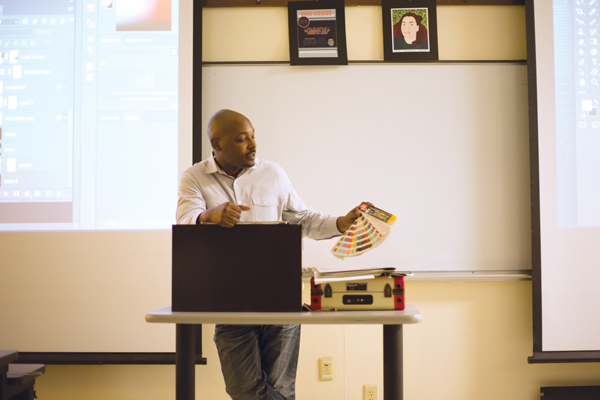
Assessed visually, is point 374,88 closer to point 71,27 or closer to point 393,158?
point 393,158

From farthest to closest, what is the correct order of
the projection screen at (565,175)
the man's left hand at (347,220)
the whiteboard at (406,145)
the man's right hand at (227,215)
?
the whiteboard at (406,145) < the projection screen at (565,175) < the man's left hand at (347,220) < the man's right hand at (227,215)

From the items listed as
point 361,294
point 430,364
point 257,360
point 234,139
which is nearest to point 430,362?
point 430,364

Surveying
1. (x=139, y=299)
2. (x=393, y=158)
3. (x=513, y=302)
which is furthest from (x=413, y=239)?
(x=139, y=299)

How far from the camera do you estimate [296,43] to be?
230cm

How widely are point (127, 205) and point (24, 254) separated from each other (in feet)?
2.05

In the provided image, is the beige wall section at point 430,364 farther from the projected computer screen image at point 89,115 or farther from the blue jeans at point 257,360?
the projected computer screen image at point 89,115

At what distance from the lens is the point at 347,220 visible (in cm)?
146

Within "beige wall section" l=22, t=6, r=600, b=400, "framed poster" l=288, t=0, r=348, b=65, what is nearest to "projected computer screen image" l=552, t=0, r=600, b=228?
"beige wall section" l=22, t=6, r=600, b=400

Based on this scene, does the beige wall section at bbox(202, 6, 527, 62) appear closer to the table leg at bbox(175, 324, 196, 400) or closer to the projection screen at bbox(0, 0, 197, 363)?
the projection screen at bbox(0, 0, 197, 363)

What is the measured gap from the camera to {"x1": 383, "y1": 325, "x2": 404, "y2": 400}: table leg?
1177 millimetres

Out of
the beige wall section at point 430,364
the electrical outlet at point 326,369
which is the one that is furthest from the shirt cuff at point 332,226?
the electrical outlet at point 326,369

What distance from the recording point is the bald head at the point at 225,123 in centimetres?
155

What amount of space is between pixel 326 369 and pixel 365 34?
1904 millimetres

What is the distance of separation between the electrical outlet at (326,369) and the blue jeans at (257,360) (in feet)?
2.48
